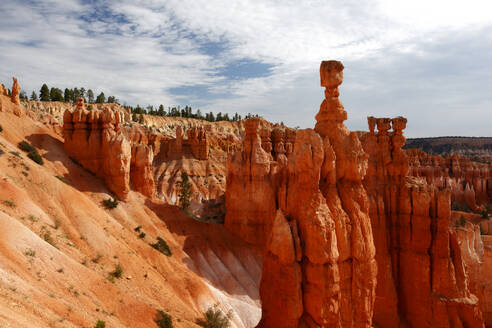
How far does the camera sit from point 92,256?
62.4 ft

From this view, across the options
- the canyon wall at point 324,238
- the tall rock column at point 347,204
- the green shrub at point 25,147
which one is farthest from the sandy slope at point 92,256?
the tall rock column at point 347,204

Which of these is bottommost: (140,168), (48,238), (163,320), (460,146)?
(163,320)

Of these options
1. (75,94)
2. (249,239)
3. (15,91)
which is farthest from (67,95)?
(249,239)

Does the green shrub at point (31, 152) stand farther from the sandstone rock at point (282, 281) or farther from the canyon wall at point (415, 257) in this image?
the canyon wall at point (415, 257)

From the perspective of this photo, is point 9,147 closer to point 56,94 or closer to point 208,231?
point 208,231

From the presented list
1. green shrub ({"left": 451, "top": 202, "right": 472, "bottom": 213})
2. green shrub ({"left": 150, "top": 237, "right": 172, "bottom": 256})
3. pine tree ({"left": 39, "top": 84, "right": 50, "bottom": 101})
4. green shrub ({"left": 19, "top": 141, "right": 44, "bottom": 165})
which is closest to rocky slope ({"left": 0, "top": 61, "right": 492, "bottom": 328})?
green shrub ({"left": 150, "top": 237, "right": 172, "bottom": 256})

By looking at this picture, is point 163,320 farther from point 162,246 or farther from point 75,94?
point 75,94

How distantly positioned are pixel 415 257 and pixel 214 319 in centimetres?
1361

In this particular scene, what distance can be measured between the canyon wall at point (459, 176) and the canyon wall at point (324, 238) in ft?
247

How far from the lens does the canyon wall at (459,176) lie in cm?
8094

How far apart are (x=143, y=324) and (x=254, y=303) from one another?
13408 mm

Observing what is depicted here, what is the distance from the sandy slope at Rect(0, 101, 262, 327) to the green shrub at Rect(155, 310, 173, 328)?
13.5 inches

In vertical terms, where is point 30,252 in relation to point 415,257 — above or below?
above

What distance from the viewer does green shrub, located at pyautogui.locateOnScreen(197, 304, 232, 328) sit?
20.3m
